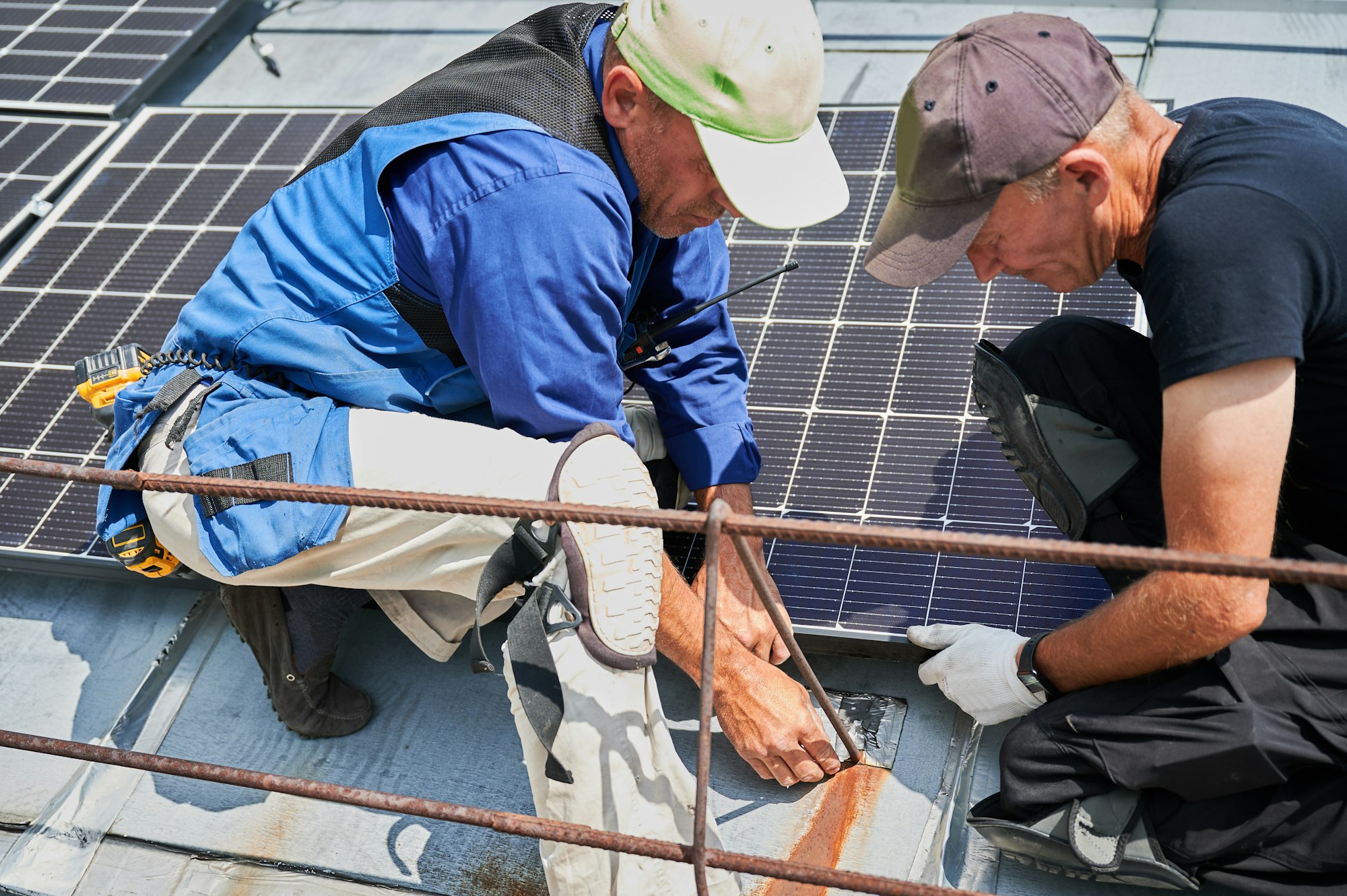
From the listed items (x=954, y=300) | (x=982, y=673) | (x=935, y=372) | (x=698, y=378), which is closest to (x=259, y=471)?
(x=698, y=378)

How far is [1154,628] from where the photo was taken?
2.52 meters

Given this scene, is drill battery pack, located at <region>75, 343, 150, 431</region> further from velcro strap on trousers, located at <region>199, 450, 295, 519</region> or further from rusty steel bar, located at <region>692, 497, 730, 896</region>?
rusty steel bar, located at <region>692, 497, 730, 896</region>

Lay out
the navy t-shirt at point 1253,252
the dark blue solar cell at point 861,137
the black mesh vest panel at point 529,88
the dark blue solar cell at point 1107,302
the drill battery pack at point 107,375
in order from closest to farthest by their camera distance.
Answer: the navy t-shirt at point 1253,252
the black mesh vest panel at point 529,88
the drill battery pack at point 107,375
the dark blue solar cell at point 1107,302
the dark blue solar cell at point 861,137

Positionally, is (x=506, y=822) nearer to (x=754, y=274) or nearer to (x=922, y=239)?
(x=922, y=239)

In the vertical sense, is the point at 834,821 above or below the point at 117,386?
below

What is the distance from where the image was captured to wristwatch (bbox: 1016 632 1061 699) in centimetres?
287

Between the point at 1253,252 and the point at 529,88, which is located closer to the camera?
the point at 1253,252

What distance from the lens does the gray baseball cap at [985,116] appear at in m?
2.54

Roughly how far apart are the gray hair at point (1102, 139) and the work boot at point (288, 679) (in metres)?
2.20

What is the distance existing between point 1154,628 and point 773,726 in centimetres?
98

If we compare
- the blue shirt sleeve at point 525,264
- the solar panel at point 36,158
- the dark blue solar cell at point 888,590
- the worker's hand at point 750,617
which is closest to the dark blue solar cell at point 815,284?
the dark blue solar cell at point 888,590

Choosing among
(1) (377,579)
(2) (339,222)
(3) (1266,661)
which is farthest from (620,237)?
(3) (1266,661)

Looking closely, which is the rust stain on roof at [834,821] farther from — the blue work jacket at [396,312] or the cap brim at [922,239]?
the cap brim at [922,239]

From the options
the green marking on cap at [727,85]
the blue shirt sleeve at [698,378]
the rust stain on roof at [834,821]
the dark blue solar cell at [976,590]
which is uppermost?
the green marking on cap at [727,85]
